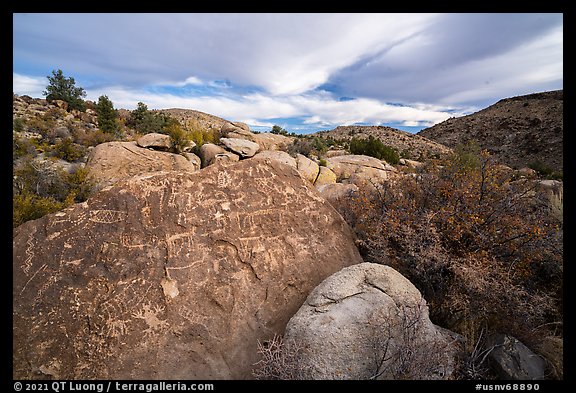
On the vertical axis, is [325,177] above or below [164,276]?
above

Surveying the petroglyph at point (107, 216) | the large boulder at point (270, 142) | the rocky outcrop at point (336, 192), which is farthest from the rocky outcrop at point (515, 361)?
the large boulder at point (270, 142)

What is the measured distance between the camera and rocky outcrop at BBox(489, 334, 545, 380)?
2.68m

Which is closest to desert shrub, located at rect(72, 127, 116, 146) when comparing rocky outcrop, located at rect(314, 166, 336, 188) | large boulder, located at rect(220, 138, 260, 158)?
large boulder, located at rect(220, 138, 260, 158)

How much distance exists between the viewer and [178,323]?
3.10 meters

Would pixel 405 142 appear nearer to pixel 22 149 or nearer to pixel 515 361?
pixel 22 149

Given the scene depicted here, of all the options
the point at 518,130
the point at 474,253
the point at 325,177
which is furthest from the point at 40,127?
the point at 518,130

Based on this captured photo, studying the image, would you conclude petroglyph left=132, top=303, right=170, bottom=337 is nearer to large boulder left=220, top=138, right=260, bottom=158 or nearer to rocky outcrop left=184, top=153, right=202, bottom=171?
rocky outcrop left=184, top=153, right=202, bottom=171

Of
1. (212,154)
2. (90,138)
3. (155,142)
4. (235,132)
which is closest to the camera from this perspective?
(155,142)

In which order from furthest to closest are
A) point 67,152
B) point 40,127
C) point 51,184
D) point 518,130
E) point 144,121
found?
1. point 518,130
2. point 144,121
3. point 40,127
4. point 67,152
5. point 51,184

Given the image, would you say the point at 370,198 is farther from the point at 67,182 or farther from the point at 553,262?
the point at 67,182

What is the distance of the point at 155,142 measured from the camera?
39.5 ft

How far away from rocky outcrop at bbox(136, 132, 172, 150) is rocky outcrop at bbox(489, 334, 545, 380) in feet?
40.2

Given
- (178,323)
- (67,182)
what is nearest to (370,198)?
(178,323)

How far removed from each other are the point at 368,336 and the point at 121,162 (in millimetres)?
9430
